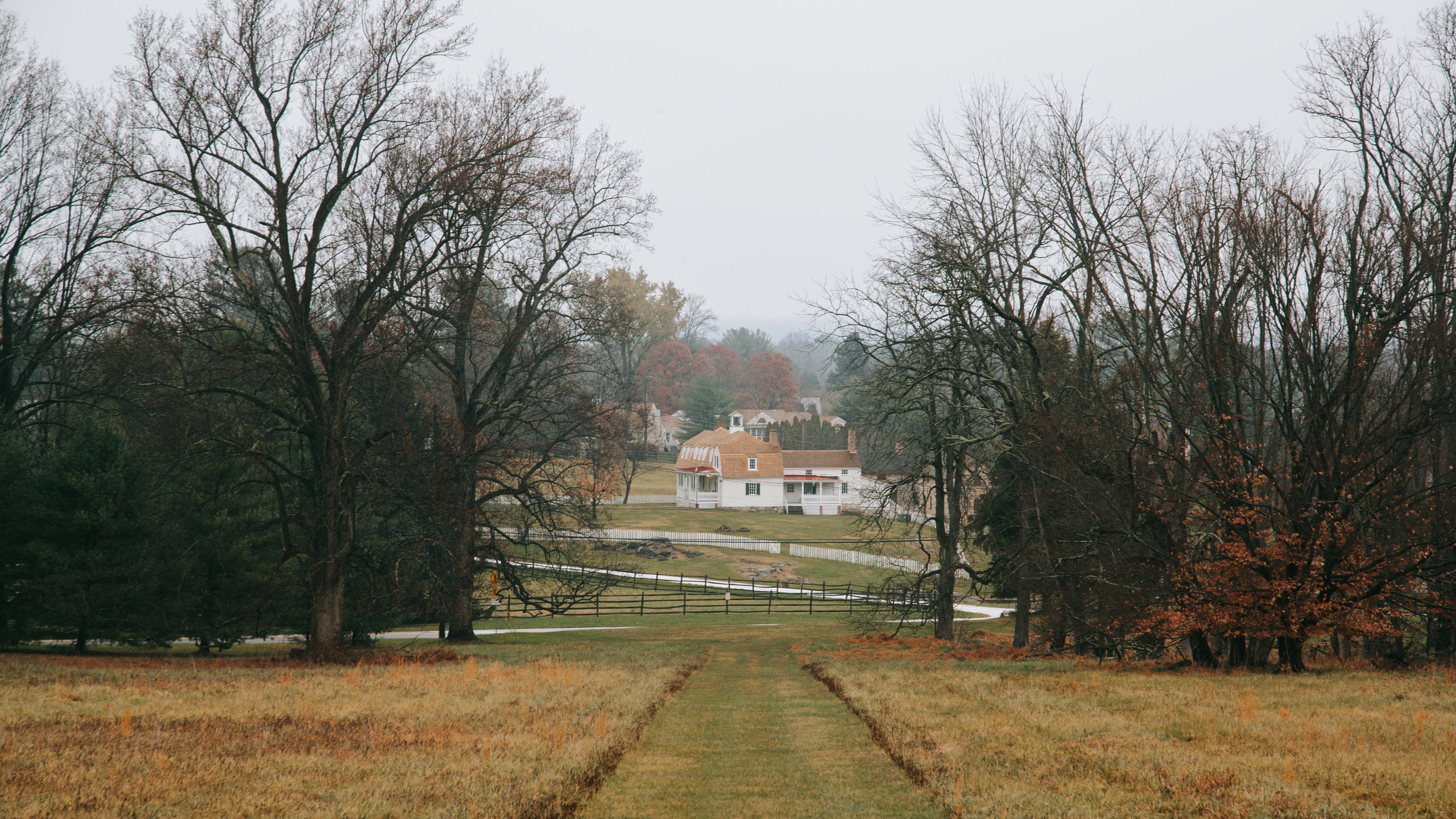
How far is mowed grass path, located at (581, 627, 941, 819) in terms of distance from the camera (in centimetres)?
867

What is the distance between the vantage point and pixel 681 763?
10445mm

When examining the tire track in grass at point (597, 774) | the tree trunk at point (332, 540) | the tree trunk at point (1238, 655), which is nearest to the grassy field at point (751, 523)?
the tree trunk at point (332, 540)

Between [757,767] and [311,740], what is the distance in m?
5.06

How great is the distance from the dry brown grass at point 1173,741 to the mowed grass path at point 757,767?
1.48ft

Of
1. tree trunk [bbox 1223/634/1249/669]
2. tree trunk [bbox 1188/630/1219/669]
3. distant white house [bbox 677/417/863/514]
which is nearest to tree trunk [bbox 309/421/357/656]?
tree trunk [bbox 1188/630/1219/669]

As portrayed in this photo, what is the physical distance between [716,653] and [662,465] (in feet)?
278

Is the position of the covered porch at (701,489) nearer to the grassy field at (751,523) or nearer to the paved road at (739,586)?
the grassy field at (751,523)

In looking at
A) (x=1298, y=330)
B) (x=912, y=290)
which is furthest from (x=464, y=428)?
(x=1298, y=330)

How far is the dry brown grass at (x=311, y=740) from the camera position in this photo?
786 centimetres

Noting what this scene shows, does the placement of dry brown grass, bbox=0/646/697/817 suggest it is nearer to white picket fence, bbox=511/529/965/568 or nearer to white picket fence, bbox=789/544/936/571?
white picket fence, bbox=789/544/936/571

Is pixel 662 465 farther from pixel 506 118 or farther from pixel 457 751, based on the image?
pixel 457 751

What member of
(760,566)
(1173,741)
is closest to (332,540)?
(1173,741)

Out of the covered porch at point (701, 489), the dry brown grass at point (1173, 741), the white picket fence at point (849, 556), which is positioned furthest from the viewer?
the covered porch at point (701, 489)

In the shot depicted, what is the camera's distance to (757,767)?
1042cm
